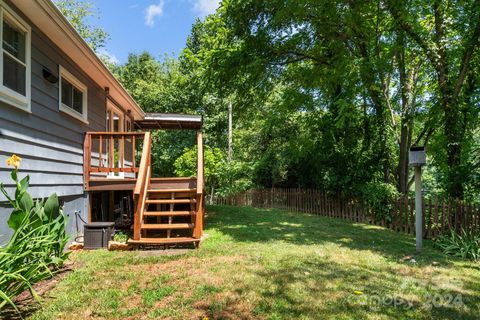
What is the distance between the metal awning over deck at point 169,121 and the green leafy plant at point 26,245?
6.16 m

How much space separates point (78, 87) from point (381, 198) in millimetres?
8345

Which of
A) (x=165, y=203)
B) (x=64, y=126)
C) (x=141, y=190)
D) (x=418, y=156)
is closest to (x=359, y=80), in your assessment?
(x=418, y=156)

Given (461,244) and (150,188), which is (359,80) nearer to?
(461,244)

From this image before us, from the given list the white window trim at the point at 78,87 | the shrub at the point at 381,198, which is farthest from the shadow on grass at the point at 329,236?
the white window trim at the point at 78,87

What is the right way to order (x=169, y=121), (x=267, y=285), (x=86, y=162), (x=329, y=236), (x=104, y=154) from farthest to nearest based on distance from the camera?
1. (x=169, y=121)
2. (x=104, y=154)
3. (x=329, y=236)
4. (x=86, y=162)
5. (x=267, y=285)

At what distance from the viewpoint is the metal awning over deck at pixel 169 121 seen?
10062 mm

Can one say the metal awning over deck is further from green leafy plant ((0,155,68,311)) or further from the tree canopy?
green leafy plant ((0,155,68,311))

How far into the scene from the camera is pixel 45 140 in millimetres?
5238

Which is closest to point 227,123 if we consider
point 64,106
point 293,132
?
point 293,132

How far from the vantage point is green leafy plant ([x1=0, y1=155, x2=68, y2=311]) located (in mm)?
2961

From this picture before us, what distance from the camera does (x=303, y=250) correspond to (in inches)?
225

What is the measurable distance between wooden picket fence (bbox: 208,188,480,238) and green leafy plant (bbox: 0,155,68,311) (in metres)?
7.15

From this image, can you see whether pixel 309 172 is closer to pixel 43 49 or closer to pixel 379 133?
pixel 379 133

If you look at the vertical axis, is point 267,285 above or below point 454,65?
below
